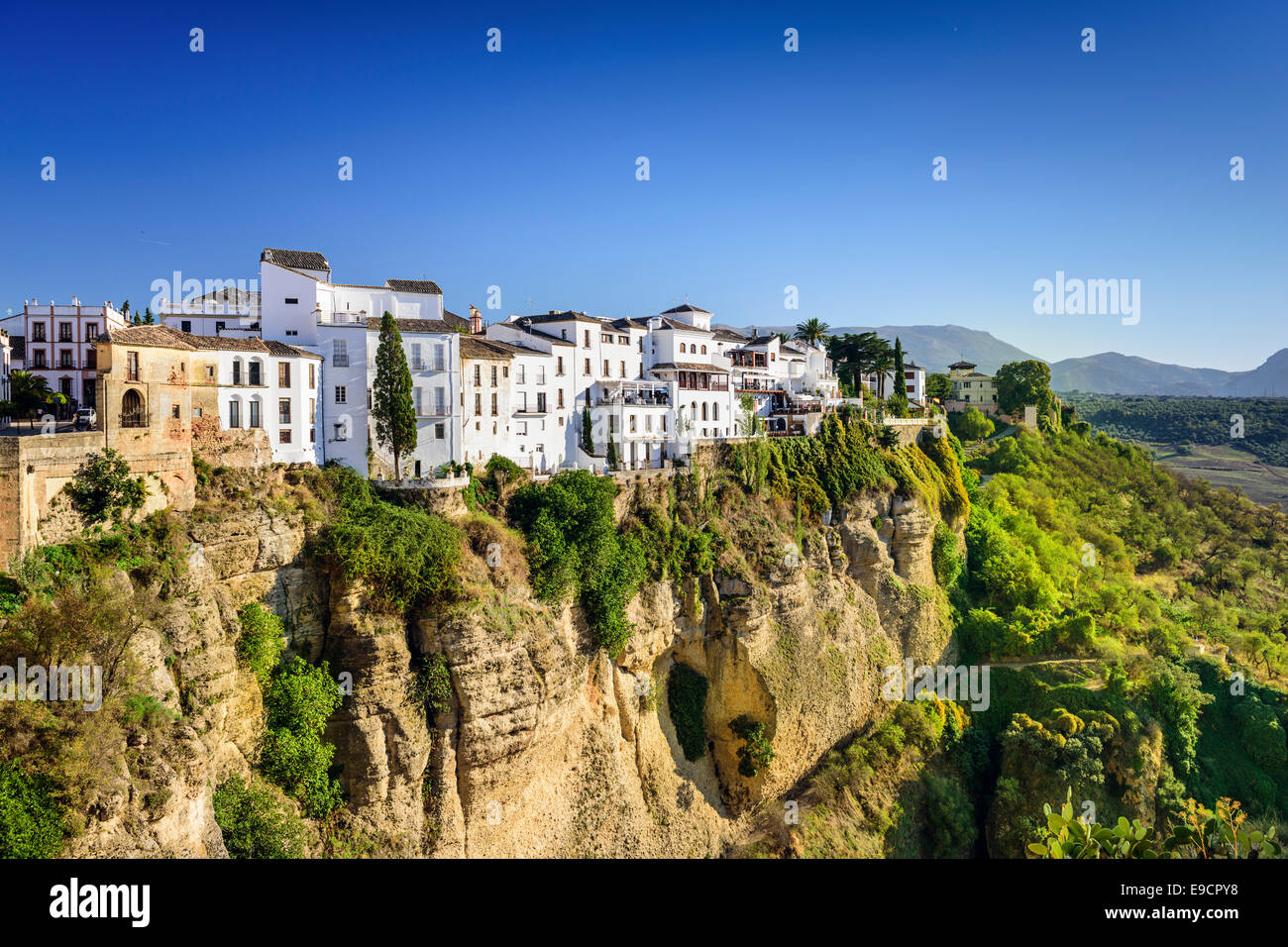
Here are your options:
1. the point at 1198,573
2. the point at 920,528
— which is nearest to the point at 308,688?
the point at 920,528

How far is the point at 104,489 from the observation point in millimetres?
21141

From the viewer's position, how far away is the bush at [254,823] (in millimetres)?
20969

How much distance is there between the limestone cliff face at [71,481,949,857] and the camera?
68.6ft

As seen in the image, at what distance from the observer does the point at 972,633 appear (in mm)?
46938

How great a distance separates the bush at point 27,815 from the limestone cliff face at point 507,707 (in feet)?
2.28

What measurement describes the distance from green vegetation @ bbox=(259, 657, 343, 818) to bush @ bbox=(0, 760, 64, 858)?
6.38 m

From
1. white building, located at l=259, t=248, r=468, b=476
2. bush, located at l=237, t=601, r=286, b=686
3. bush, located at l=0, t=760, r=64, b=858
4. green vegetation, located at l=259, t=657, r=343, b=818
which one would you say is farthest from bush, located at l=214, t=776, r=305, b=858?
white building, located at l=259, t=248, r=468, b=476

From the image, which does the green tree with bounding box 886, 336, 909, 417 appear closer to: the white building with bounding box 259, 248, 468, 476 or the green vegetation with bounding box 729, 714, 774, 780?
the green vegetation with bounding box 729, 714, 774, 780

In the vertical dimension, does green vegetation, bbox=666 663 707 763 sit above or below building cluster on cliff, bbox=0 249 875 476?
below

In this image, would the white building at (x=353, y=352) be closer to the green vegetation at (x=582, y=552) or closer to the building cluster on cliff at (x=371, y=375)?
the building cluster on cliff at (x=371, y=375)

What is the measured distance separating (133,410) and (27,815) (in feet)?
36.0

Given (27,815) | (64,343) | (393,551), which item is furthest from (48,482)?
(64,343)
